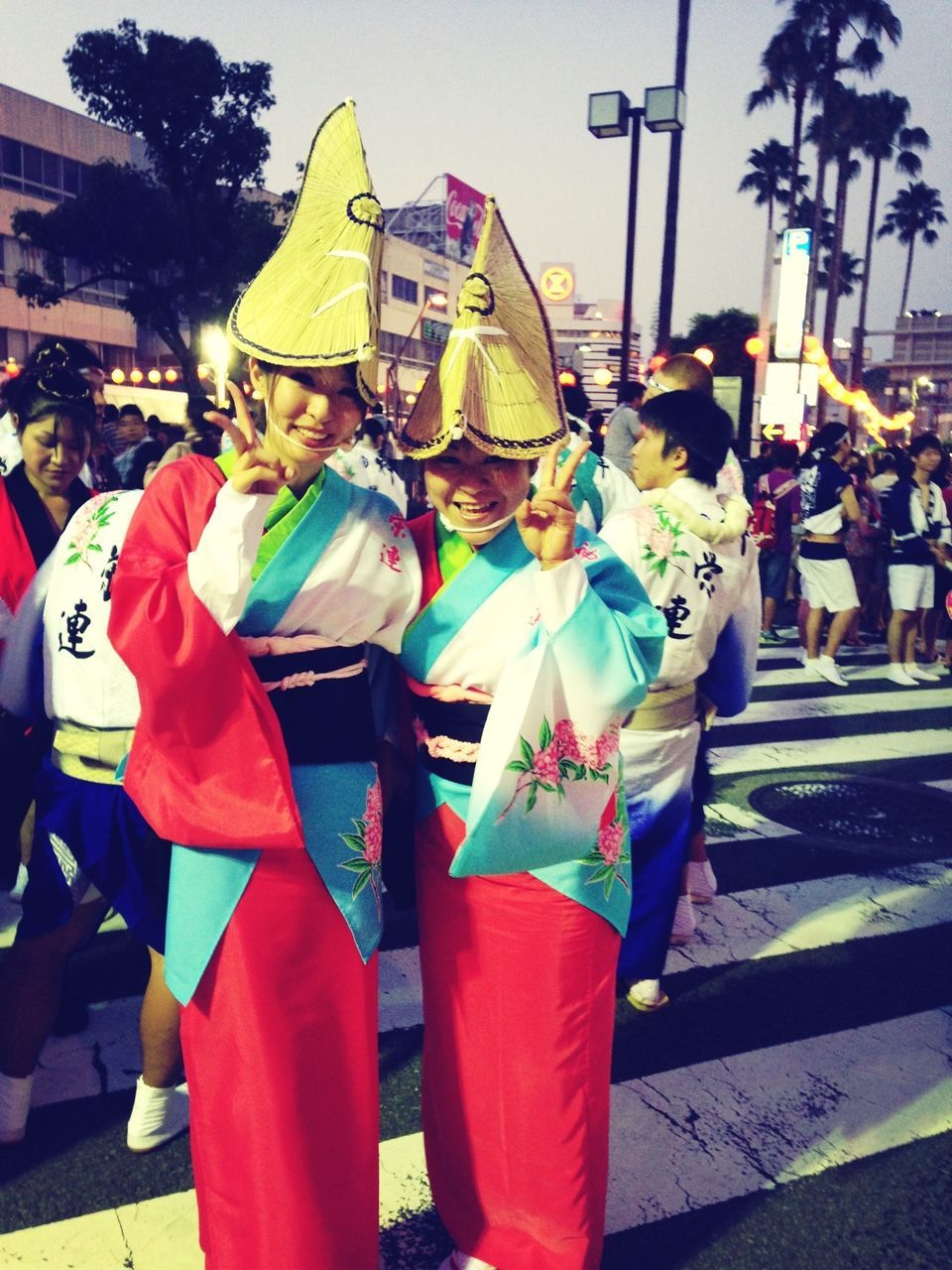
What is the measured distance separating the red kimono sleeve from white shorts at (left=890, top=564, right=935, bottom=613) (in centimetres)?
750

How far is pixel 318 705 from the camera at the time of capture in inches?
75.6

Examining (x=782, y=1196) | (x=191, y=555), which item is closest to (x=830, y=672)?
(x=782, y=1196)

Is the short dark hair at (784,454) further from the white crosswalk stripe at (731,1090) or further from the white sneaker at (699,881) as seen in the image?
the white sneaker at (699,881)

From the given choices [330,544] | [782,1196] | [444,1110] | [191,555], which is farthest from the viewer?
[782,1196]

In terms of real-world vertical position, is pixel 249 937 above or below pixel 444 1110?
above

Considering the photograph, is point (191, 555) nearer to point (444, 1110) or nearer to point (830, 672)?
point (444, 1110)

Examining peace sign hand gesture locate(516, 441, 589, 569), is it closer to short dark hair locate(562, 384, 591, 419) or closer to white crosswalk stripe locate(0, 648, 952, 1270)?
white crosswalk stripe locate(0, 648, 952, 1270)

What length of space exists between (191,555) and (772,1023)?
8.08 feet

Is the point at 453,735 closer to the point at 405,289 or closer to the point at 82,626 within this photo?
the point at 82,626

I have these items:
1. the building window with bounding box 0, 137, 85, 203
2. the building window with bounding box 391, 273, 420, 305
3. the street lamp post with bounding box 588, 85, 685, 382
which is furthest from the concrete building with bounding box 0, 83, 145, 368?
the street lamp post with bounding box 588, 85, 685, 382

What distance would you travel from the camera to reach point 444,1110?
2.20m

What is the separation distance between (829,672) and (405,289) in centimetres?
4807

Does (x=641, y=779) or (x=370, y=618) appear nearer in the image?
(x=370, y=618)

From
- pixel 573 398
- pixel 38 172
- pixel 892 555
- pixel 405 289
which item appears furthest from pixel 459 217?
pixel 573 398
